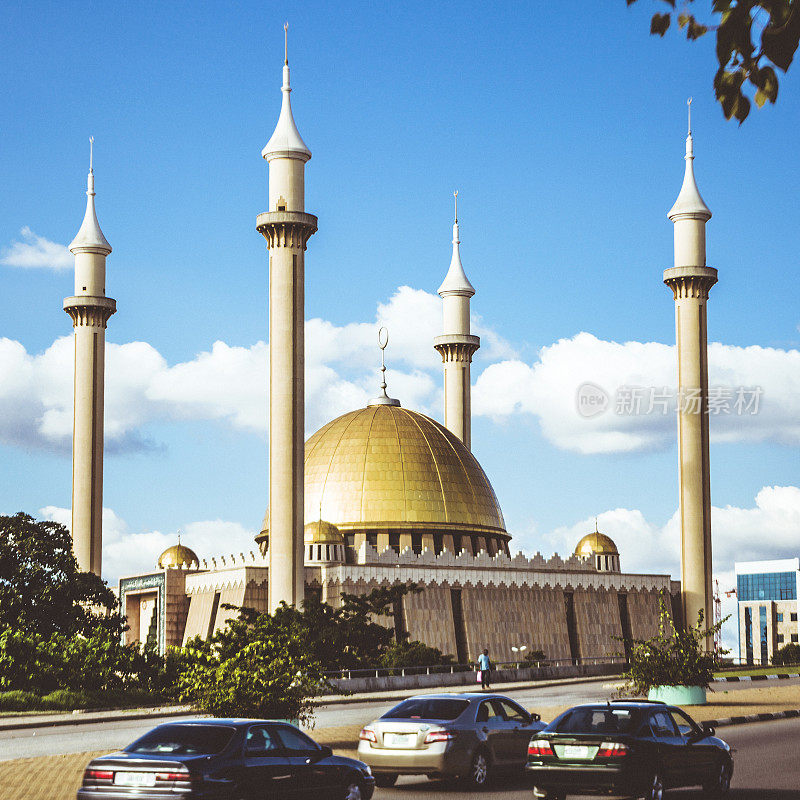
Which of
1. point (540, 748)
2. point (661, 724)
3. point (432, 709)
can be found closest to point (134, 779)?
point (540, 748)

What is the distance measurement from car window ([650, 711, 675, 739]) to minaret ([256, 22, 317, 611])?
36.9m

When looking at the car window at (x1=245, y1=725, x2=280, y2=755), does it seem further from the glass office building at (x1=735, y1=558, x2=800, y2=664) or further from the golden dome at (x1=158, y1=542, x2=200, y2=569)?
the glass office building at (x1=735, y1=558, x2=800, y2=664)

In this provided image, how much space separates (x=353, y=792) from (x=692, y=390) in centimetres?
5226

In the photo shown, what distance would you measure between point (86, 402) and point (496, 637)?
22142mm

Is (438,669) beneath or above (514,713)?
beneath

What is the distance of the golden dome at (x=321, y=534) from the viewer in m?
61.8

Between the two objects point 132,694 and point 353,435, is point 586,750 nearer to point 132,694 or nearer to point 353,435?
point 132,694

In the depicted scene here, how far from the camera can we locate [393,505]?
6950 cm

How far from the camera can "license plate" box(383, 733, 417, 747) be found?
18.9 meters

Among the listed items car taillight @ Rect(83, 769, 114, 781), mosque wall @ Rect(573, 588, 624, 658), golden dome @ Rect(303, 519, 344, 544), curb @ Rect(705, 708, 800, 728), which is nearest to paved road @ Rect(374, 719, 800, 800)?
curb @ Rect(705, 708, 800, 728)

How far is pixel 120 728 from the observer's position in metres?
30.2

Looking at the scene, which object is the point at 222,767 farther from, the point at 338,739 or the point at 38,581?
the point at 38,581

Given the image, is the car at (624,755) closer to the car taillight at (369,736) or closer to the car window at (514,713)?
the car window at (514,713)

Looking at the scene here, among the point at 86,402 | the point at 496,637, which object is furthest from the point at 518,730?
the point at 86,402
